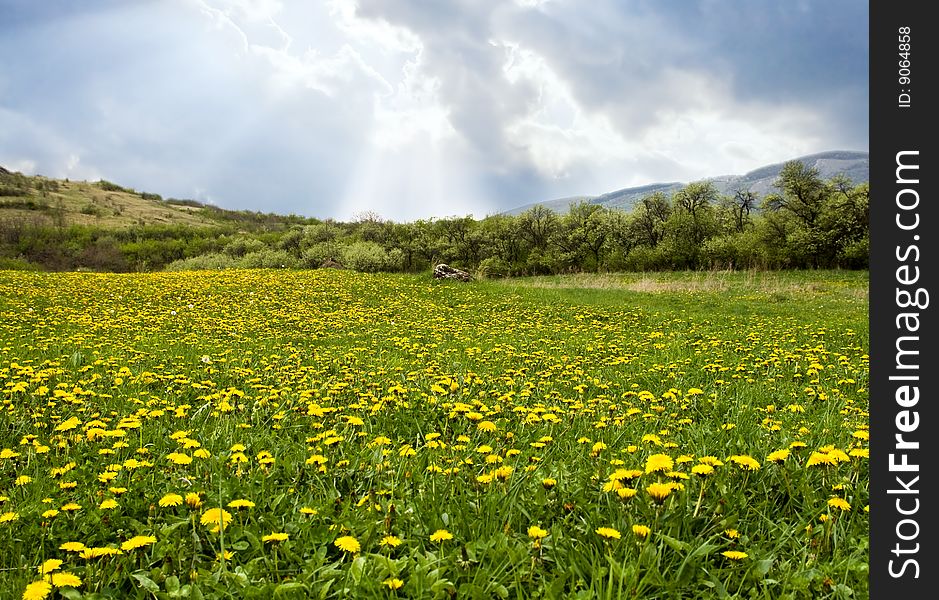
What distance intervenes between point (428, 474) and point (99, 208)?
93.7 meters

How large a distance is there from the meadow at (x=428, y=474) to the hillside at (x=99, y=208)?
67.1 meters

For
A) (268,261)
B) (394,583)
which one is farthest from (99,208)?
(394,583)

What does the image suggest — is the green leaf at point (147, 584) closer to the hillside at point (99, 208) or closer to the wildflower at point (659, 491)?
the wildflower at point (659, 491)

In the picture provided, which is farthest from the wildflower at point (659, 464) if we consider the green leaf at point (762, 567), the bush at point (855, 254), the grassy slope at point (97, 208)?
the grassy slope at point (97, 208)

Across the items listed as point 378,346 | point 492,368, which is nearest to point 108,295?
point 378,346

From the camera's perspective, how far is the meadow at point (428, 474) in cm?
185

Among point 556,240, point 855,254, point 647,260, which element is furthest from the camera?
point 556,240

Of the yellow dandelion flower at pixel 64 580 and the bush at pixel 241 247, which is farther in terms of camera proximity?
the bush at pixel 241 247

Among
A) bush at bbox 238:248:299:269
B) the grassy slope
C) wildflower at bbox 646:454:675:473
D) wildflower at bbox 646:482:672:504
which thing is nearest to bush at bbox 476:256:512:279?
bush at bbox 238:248:299:269

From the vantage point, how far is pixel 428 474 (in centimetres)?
276

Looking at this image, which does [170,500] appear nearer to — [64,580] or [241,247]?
[64,580]

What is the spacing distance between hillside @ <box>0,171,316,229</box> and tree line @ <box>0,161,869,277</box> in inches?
351

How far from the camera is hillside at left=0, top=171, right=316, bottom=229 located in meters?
63.5
